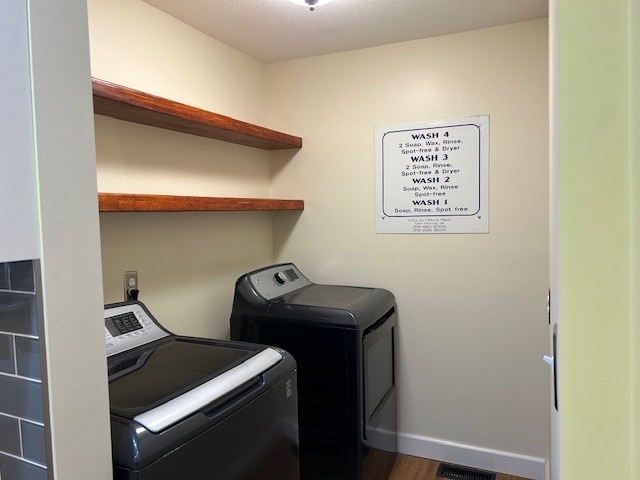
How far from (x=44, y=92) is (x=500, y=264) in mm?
2124

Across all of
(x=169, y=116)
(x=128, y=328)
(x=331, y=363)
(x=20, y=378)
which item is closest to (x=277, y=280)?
(x=331, y=363)

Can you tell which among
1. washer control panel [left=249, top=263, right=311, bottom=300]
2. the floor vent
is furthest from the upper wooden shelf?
the floor vent

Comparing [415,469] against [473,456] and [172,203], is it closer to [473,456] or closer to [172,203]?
[473,456]

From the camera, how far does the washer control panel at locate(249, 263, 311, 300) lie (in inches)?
90.0

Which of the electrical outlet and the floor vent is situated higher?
the electrical outlet

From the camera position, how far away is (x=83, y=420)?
0.90 m

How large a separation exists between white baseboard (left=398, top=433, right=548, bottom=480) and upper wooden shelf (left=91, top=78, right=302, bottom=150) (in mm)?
1843

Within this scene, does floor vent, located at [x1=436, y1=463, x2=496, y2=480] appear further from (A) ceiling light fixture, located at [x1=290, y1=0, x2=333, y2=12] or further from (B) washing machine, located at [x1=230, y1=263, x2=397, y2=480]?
(A) ceiling light fixture, located at [x1=290, y1=0, x2=333, y2=12]

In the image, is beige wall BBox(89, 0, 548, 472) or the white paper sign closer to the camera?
beige wall BBox(89, 0, 548, 472)

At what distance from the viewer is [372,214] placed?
2.57 m

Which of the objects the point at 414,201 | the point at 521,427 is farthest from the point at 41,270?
the point at 521,427

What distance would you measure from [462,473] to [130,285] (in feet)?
6.33

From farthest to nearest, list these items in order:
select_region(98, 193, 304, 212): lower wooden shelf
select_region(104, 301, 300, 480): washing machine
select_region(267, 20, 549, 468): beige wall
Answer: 1. select_region(267, 20, 549, 468): beige wall
2. select_region(98, 193, 304, 212): lower wooden shelf
3. select_region(104, 301, 300, 480): washing machine

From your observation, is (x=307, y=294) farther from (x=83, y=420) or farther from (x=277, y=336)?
(x=83, y=420)
